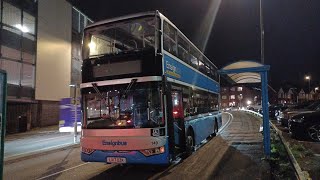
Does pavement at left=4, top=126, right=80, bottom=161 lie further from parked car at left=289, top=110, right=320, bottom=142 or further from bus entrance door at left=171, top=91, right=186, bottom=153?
parked car at left=289, top=110, right=320, bottom=142

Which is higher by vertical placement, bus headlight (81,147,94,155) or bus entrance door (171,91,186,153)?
bus entrance door (171,91,186,153)

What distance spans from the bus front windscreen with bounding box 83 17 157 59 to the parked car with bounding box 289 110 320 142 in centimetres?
826

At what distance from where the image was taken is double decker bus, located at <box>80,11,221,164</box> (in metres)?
8.95

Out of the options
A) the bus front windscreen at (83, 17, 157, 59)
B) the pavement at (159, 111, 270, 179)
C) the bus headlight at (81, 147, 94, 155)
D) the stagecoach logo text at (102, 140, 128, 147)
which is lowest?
→ the pavement at (159, 111, 270, 179)

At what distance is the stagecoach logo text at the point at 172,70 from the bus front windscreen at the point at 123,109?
100 centimetres

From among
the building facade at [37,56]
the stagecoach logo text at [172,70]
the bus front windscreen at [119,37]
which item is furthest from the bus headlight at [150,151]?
the building facade at [37,56]

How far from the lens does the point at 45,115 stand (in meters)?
32.6

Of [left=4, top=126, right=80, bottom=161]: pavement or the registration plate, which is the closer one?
the registration plate

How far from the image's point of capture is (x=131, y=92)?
30.1ft

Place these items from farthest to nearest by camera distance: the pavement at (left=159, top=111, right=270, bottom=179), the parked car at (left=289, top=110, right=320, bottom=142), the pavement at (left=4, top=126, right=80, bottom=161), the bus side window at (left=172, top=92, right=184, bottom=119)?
the pavement at (left=4, top=126, right=80, bottom=161)
the parked car at (left=289, top=110, right=320, bottom=142)
the bus side window at (left=172, top=92, right=184, bottom=119)
the pavement at (left=159, top=111, right=270, bottom=179)

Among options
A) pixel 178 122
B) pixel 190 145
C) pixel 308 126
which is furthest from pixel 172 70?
pixel 308 126

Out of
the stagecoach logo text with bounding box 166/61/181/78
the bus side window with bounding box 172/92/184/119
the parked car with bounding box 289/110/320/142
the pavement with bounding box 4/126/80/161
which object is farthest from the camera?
the pavement with bounding box 4/126/80/161

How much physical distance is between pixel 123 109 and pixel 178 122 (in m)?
2.09

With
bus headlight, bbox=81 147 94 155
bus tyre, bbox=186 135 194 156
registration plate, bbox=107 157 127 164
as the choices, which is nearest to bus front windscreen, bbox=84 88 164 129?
bus headlight, bbox=81 147 94 155
